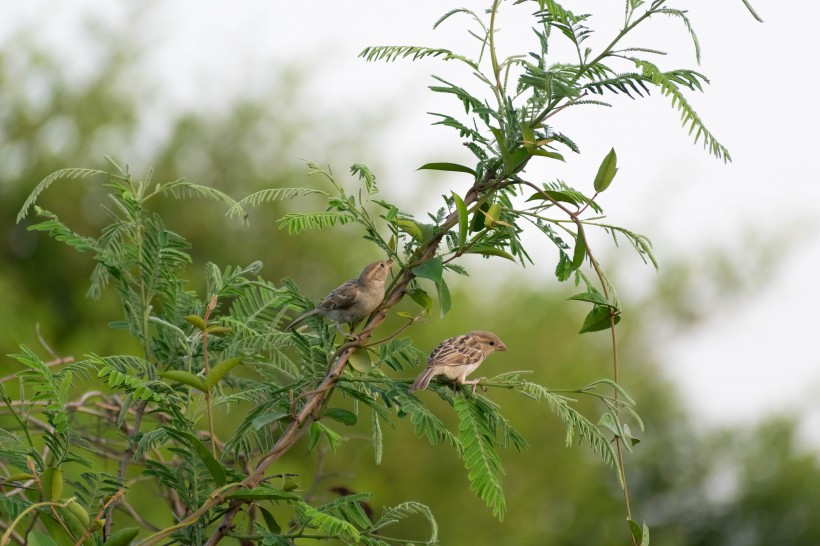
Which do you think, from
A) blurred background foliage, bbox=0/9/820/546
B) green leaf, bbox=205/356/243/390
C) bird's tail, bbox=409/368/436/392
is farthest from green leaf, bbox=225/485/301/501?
blurred background foliage, bbox=0/9/820/546

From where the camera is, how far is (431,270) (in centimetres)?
121

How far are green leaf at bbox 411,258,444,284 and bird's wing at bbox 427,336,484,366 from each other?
17.2 inches

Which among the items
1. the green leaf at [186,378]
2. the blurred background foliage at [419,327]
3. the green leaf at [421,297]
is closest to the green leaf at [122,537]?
the green leaf at [186,378]

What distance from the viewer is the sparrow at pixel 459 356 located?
1.49 metres

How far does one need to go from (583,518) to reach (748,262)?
608 cm

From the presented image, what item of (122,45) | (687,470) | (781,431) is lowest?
(687,470)

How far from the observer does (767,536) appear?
13211 mm

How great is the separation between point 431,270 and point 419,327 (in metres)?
11.1

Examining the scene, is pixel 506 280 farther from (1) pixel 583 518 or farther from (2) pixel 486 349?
(2) pixel 486 349

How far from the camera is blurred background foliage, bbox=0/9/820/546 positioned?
1252cm

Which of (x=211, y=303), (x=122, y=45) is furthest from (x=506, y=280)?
(x=211, y=303)

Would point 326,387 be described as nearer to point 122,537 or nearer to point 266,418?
point 266,418

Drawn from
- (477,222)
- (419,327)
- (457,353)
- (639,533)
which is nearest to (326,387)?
(477,222)

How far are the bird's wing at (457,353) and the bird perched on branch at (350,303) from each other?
5.8 inches
